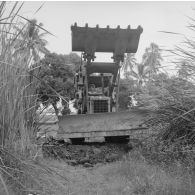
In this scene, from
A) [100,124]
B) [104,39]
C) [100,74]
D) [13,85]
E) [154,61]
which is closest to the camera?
[13,85]

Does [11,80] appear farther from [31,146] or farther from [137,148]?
[137,148]

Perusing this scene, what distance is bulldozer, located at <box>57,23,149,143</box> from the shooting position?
22.3 feet

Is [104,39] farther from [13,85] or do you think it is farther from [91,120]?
[13,85]

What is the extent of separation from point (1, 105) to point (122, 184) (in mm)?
2840

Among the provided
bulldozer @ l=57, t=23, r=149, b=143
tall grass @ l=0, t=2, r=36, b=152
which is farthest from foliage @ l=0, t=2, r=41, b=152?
bulldozer @ l=57, t=23, r=149, b=143

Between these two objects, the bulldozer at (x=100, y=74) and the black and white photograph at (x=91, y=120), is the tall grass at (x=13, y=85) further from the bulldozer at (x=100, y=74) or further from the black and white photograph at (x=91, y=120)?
the bulldozer at (x=100, y=74)

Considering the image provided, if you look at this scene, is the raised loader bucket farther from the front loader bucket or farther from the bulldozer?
the front loader bucket

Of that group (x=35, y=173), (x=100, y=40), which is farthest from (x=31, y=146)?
(x=100, y=40)

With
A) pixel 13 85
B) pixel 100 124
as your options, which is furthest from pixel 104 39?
pixel 13 85

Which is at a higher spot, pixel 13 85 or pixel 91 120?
pixel 13 85

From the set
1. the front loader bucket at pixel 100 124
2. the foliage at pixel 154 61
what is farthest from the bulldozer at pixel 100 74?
the foliage at pixel 154 61

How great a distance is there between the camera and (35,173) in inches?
47.3

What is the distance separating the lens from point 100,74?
335 inches

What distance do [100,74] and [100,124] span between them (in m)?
2.14
